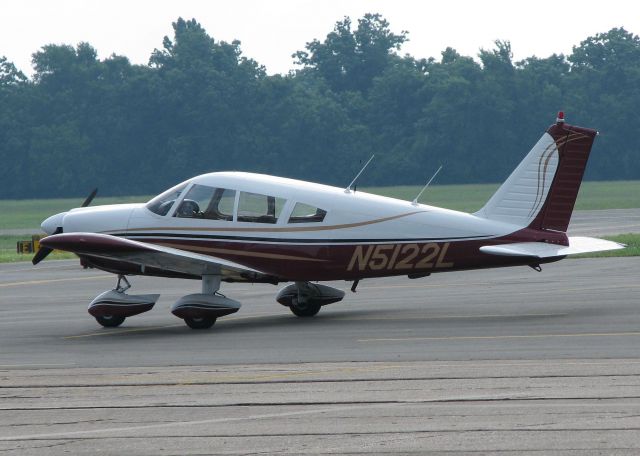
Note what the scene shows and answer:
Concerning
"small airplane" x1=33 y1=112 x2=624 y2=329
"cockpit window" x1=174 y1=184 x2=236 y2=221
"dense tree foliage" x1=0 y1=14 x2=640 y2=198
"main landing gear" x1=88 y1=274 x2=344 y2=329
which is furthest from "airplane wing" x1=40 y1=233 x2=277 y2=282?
"dense tree foliage" x1=0 y1=14 x2=640 y2=198

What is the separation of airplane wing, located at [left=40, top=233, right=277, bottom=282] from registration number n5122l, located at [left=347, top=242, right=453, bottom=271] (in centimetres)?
145

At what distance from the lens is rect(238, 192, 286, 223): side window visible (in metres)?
19.8

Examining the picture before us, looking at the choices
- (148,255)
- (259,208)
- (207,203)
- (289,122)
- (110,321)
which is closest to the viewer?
(148,255)

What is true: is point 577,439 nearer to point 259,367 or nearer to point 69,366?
point 259,367

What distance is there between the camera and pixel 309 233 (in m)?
19.6

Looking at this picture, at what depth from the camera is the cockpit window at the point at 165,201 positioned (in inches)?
797

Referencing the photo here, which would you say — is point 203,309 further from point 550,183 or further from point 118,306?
point 550,183

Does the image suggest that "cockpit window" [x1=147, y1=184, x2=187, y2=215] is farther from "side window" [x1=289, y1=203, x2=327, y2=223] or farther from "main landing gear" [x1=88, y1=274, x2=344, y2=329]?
"side window" [x1=289, y1=203, x2=327, y2=223]

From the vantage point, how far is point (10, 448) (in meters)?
10.5

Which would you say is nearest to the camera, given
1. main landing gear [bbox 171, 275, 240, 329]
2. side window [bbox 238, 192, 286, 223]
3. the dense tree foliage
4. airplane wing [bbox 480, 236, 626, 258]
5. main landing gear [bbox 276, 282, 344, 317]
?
airplane wing [bbox 480, 236, 626, 258]

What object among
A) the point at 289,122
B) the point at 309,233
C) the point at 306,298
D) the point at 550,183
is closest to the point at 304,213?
the point at 309,233

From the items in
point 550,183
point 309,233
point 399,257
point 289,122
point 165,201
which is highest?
point 550,183

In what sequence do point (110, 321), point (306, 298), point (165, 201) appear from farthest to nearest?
point (306, 298)
point (165, 201)
point (110, 321)

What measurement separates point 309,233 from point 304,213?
1.04 feet
